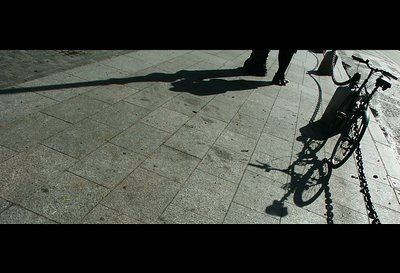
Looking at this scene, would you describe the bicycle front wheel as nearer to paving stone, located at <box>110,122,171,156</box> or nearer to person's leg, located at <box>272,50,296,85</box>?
paving stone, located at <box>110,122,171,156</box>

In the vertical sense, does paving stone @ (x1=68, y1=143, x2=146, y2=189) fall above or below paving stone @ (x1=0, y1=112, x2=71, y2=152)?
below

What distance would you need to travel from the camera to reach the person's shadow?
288 inches

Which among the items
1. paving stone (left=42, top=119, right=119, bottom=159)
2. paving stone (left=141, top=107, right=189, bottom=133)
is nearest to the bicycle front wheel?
paving stone (left=141, top=107, right=189, bottom=133)

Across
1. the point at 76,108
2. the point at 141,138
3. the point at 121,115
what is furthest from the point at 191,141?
the point at 76,108

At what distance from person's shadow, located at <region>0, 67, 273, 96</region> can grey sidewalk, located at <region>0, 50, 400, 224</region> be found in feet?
0.18

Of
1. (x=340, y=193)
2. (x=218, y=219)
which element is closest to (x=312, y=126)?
(x=340, y=193)

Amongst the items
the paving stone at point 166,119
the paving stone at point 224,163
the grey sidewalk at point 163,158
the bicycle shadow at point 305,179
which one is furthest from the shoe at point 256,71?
the paving stone at point 224,163

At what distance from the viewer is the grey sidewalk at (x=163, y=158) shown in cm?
427

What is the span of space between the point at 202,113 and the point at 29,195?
393 cm

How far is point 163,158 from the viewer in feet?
17.5

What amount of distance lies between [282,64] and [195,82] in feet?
9.33

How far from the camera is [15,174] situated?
14.1 feet
